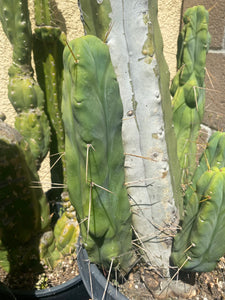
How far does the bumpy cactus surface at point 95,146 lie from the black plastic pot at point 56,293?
421 millimetres

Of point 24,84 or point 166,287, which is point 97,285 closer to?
point 166,287

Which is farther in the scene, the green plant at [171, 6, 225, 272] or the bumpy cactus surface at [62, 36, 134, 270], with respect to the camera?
the green plant at [171, 6, 225, 272]

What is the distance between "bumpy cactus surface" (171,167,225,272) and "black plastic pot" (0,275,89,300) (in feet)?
1.61

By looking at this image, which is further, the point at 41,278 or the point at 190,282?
the point at 41,278

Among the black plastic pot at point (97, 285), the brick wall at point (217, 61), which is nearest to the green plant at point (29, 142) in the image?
the black plastic pot at point (97, 285)

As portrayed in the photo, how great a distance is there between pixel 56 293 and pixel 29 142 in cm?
62

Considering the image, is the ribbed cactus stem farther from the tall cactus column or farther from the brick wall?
the brick wall

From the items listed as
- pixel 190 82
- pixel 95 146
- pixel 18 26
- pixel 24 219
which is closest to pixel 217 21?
pixel 190 82

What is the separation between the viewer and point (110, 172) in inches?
23.1

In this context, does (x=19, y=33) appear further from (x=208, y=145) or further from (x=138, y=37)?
(x=208, y=145)

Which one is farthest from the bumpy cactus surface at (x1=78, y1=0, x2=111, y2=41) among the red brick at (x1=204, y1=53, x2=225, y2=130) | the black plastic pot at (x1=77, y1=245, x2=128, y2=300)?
the red brick at (x1=204, y1=53, x2=225, y2=130)

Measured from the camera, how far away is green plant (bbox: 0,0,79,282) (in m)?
0.94

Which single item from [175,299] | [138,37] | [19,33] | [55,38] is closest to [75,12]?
[55,38]

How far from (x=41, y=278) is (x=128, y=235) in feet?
1.88
